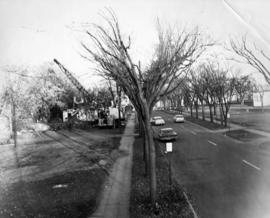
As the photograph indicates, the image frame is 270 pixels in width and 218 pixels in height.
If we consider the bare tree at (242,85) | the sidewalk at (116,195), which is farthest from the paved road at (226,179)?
the bare tree at (242,85)

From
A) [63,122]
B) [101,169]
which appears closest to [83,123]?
[63,122]

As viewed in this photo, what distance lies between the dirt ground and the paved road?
3129mm

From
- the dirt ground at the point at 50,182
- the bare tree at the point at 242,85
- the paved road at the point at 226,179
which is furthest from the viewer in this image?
the bare tree at the point at 242,85

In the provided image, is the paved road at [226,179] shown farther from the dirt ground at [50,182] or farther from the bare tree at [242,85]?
the bare tree at [242,85]

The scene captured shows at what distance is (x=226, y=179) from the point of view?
855 cm

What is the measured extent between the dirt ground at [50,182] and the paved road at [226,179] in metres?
3.13

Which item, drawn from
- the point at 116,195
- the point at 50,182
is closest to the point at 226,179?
the point at 116,195

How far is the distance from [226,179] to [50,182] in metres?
6.47

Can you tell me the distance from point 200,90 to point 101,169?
83.9 ft

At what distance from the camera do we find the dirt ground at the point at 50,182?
20.9 ft

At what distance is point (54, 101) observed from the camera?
115 ft

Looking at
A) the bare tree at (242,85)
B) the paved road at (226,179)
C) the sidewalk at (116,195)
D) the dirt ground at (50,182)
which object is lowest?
the paved road at (226,179)

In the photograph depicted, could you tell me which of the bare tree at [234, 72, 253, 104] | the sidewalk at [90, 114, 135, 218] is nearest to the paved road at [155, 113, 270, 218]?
the sidewalk at [90, 114, 135, 218]

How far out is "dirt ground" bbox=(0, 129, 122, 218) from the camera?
6.37m
